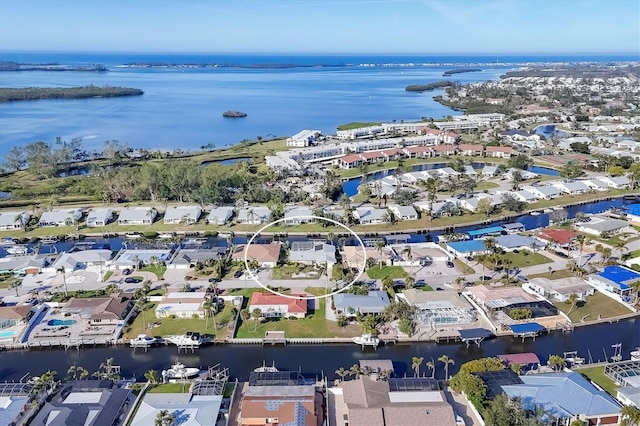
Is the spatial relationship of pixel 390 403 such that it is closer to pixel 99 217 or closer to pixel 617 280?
pixel 617 280

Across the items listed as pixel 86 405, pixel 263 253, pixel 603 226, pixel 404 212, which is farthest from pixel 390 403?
pixel 603 226

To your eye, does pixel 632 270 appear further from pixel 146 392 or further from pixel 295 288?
pixel 146 392

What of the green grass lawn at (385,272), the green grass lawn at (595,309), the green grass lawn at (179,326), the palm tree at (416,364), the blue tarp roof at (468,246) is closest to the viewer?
the palm tree at (416,364)

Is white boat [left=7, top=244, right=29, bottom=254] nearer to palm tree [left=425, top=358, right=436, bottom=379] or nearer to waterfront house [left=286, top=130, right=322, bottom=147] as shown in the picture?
palm tree [left=425, top=358, right=436, bottom=379]

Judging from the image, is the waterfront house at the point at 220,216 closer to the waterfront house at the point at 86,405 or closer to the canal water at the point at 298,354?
the canal water at the point at 298,354

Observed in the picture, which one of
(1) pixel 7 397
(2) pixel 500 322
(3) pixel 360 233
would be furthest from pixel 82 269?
(2) pixel 500 322

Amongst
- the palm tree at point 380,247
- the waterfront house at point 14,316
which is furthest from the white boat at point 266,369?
the waterfront house at point 14,316
